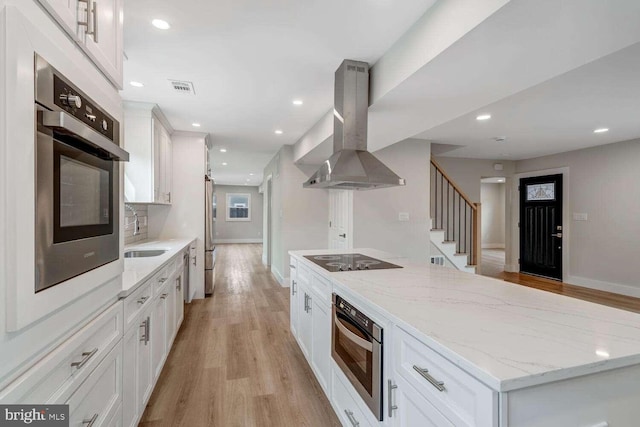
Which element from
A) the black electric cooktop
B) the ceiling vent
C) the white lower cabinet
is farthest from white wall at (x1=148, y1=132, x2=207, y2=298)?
the black electric cooktop

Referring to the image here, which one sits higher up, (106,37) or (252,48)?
(252,48)

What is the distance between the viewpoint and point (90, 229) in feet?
3.79

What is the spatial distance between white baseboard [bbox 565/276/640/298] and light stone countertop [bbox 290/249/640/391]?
5.06m

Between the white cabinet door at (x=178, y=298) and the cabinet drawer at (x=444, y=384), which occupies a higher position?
the cabinet drawer at (x=444, y=384)

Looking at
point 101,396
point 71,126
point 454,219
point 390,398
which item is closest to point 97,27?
point 71,126

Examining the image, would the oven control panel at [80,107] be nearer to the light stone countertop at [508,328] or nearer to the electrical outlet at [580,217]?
the light stone countertop at [508,328]

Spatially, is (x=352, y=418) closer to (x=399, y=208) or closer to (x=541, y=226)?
(x=399, y=208)

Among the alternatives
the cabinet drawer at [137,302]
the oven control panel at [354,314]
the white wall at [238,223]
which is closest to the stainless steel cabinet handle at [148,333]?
the cabinet drawer at [137,302]

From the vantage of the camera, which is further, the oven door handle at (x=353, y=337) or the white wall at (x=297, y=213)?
the white wall at (x=297, y=213)

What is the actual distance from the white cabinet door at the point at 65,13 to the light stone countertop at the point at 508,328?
1.56 metres

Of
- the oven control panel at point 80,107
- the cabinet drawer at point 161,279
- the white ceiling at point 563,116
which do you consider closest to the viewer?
the oven control panel at point 80,107

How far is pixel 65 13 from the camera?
101cm

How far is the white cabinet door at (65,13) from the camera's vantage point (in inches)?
36.9

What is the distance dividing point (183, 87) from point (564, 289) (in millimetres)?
6653
